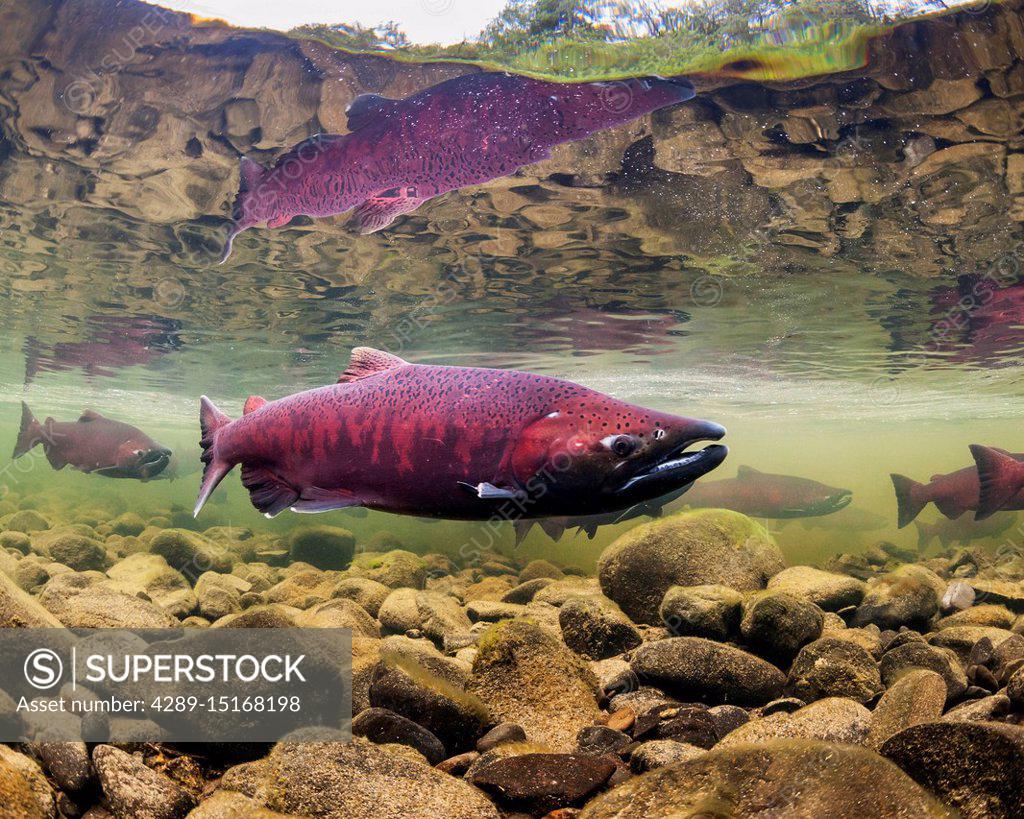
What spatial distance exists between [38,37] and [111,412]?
133 ft

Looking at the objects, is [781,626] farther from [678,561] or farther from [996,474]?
[678,561]

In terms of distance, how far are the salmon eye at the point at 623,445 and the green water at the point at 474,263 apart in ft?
20.6

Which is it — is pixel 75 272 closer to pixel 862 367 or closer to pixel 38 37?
pixel 38 37

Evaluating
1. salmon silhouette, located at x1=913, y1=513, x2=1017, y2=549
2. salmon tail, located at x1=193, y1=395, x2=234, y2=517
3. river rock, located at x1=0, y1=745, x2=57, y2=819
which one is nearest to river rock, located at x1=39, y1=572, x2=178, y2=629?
river rock, located at x1=0, y1=745, x2=57, y2=819

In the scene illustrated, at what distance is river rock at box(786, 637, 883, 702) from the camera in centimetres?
430

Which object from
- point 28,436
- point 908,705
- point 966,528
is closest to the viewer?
point 908,705

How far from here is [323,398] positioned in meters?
2.04

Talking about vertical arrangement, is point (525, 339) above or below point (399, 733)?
above

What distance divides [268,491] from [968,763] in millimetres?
2549

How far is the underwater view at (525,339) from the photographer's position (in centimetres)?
215

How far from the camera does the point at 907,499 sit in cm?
1039

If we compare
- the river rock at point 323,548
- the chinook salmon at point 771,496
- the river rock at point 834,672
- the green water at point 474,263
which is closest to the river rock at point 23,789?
the river rock at point 834,672

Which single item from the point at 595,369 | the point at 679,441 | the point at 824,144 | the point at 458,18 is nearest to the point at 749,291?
the point at 824,144

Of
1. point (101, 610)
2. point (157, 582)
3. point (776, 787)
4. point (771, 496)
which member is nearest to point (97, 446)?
point (157, 582)
